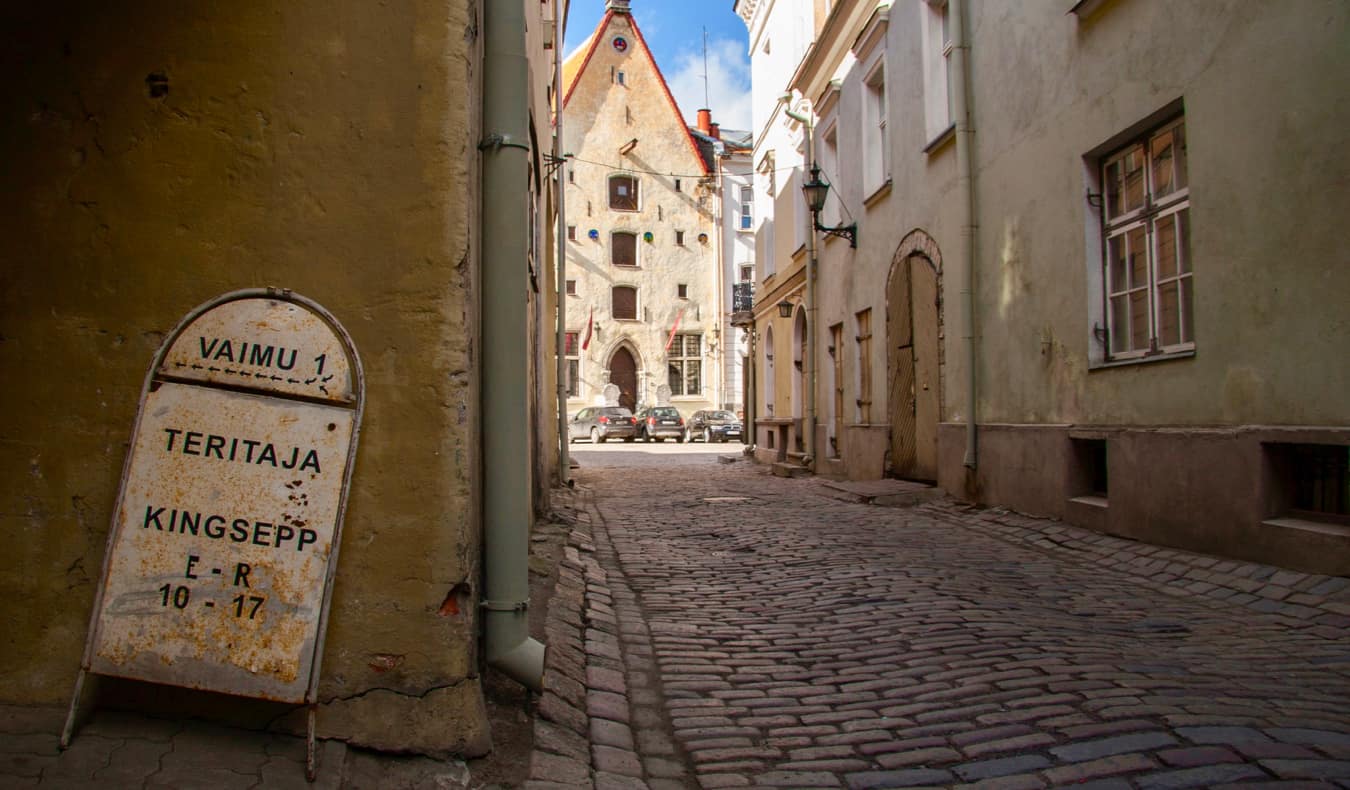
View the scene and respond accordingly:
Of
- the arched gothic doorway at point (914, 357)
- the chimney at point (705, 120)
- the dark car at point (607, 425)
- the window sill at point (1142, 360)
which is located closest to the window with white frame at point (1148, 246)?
the window sill at point (1142, 360)

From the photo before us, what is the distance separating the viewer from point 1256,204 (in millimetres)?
5695

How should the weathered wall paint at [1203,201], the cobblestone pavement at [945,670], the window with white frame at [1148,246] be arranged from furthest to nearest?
the window with white frame at [1148,246]
the weathered wall paint at [1203,201]
the cobblestone pavement at [945,670]

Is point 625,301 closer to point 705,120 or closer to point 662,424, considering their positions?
point 662,424

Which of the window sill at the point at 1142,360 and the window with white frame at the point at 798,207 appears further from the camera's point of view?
the window with white frame at the point at 798,207

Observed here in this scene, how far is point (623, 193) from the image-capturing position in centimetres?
3959

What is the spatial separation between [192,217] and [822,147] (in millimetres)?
15415

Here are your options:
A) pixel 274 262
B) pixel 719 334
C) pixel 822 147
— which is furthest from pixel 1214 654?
pixel 719 334

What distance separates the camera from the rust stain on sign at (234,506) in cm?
258

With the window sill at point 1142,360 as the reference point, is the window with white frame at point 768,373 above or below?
above

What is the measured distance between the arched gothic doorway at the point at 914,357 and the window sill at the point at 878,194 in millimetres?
1070

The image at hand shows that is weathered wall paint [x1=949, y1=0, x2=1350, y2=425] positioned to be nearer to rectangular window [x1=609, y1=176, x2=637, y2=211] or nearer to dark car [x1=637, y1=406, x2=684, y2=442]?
dark car [x1=637, y1=406, x2=684, y2=442]

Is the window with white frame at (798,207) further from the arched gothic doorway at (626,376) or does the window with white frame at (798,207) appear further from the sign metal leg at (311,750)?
the arched gothic doorway at (626,376)

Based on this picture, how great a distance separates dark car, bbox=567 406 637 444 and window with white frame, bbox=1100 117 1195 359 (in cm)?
2769

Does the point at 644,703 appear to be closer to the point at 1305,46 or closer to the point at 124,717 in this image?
the point at 124,717
